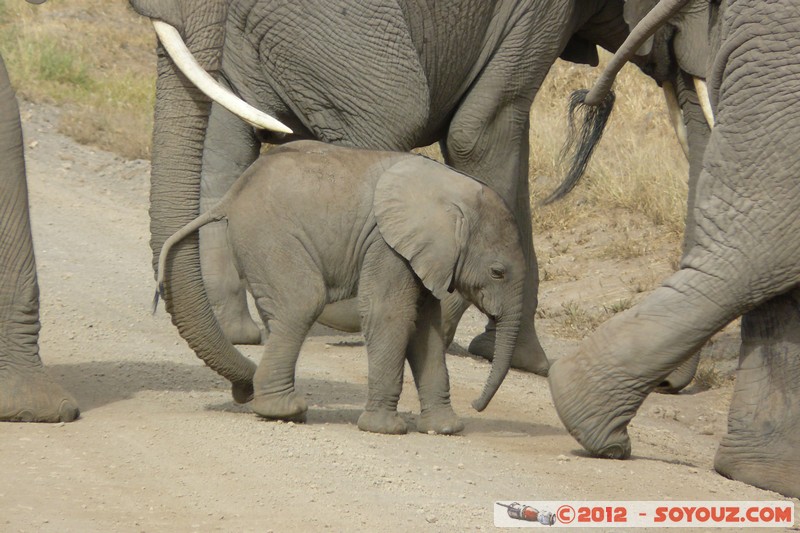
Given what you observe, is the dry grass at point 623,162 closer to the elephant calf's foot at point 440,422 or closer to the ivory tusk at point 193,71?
the elephant calf's foot at point 440,422

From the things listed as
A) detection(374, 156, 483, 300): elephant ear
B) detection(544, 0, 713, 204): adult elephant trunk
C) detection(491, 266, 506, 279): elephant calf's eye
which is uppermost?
detection(544, 0, 713, 204): adult elephant trunk

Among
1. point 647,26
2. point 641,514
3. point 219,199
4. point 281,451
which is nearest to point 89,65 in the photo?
point 219,199

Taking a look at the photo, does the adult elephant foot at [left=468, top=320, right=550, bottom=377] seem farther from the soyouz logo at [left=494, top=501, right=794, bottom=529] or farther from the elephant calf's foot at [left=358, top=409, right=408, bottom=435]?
the soyouz logo at [left=494, top=501, right=794, bottom=529]

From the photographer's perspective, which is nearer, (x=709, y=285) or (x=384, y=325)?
(x=709, y=285)

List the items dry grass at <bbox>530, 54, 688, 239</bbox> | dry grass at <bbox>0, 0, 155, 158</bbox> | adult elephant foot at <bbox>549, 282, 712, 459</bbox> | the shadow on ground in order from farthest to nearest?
dry grass at <bbox>0, 0, 155, 158</bbox> < dry grass at <bbox>530, 54, 688, 239</bbox> < the shadow on ground < adult elephant foot at <bbox>549, 282, 712, 459</bbox>

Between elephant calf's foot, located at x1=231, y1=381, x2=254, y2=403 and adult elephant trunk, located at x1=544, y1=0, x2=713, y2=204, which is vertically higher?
adult elephant trunk, located at x1=544, y1=0, x2=713, y2=204

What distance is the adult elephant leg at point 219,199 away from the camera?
7078mm

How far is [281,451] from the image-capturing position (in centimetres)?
479

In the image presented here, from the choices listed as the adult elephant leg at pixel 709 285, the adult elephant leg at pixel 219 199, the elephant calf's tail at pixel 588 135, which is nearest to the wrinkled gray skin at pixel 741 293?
the adult elephant leg at pixel 709 285

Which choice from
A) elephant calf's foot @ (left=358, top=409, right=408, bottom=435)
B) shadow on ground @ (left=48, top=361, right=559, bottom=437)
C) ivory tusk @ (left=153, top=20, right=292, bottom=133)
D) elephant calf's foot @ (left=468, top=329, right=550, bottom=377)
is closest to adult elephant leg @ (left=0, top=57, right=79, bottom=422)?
shadow on ground @ (left=48, top=361, right=559, bottom=437)

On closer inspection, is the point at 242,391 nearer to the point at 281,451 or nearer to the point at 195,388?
the point at 195,388

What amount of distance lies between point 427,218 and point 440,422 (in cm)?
74

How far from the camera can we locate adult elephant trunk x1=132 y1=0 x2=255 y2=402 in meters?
5.12

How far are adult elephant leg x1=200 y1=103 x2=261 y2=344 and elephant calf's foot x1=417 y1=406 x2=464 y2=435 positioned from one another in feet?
6.35
